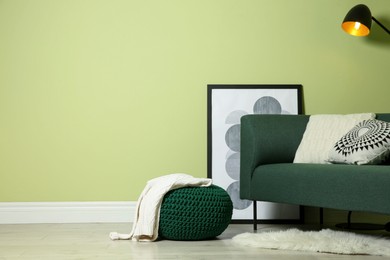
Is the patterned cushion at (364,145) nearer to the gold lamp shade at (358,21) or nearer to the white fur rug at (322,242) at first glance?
the white fur rug at (322,242)

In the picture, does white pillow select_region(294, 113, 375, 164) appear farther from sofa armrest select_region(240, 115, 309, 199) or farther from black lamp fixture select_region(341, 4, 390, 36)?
black lamp fixture select_region(341, 4, 390, 36)

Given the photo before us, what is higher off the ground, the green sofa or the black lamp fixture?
the black lamp fixture

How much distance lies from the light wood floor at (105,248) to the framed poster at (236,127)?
0.46m

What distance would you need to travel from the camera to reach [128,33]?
432 cm

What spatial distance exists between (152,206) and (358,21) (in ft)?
6.07

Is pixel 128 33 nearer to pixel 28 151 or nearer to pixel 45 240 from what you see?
pixel 28 151

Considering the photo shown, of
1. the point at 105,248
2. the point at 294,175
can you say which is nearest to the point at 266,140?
the point at 294,175

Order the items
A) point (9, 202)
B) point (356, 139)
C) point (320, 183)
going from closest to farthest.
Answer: point (320, 183)
point (356, 139)
point (9, 202)

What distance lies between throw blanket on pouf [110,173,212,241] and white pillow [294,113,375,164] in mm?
808

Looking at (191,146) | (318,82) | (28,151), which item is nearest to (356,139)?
(318,82)

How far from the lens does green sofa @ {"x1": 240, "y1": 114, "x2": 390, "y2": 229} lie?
9.73ft

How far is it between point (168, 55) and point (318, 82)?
1095 mm

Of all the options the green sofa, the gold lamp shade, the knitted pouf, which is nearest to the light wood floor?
the knitted pouf

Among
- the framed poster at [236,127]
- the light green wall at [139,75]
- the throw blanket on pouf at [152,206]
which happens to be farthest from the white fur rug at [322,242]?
the light green wall at [139,75]
